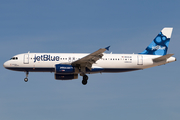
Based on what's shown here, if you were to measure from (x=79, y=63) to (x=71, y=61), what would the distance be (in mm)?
2019

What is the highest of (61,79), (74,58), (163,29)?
(163,29)

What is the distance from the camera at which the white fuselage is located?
47938mm

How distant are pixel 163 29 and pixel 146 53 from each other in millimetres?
5681

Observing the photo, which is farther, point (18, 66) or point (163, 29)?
point (163, 29)

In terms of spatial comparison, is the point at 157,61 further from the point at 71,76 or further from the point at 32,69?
the point at 32,69

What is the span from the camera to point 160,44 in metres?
53.1

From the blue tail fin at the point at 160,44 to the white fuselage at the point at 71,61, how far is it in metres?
1.78

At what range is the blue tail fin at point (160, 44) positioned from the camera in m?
52.3

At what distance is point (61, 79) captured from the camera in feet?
165

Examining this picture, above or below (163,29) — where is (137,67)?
below

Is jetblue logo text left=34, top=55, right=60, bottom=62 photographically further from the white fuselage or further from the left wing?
the left wing

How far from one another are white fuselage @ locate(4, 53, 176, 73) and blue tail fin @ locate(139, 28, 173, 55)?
178 centimetres

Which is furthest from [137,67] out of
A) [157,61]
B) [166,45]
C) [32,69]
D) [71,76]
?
[32,69]

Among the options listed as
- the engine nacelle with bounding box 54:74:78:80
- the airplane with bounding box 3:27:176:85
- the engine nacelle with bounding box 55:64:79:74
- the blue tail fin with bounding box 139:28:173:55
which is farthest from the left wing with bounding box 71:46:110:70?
the blue tail fin with bounding box 139:28:173:55
